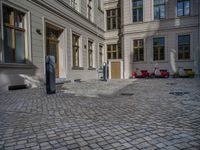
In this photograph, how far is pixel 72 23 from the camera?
13.1 meters

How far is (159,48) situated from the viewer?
17.5 metres

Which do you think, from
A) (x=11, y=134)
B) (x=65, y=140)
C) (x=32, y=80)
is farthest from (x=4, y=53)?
(x=65, y=140)

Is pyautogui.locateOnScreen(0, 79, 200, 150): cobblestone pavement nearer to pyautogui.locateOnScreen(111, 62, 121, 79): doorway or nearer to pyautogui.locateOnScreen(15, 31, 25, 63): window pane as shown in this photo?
pyautogui.locateOnScreen(15, 31, 25, 63): window pane

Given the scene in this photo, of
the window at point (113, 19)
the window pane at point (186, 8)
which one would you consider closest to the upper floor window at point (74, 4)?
the window at point (113, 19)

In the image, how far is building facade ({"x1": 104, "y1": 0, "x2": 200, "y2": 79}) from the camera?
53.7ft

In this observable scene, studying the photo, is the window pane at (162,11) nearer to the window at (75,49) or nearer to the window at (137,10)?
the window at (137,10)

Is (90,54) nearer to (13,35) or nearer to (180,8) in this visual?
(13,35)

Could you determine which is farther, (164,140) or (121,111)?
(121,111)

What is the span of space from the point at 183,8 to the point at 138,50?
6227mm

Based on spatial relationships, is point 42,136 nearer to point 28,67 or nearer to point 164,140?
point 164,140

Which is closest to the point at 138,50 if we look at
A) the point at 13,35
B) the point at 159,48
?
the point at 159,48

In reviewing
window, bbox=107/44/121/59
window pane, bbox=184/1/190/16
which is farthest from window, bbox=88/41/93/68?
window pane, bbox=184/1/190/16

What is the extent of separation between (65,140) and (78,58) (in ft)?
40.1

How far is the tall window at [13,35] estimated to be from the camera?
770 centimetres
